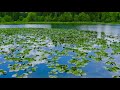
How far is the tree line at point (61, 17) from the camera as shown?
15.0 feet

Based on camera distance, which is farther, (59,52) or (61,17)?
(61,17)

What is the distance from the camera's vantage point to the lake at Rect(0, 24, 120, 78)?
365 cm

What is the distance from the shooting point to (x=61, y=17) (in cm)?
525

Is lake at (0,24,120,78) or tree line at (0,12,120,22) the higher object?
tree line at (0,12,120,22)

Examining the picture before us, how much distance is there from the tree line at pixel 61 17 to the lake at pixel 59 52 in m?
0.57

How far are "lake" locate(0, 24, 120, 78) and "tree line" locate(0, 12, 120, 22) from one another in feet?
1.86

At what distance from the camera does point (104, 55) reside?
4484 mm

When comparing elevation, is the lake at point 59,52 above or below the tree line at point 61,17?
below

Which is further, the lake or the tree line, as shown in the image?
the tree line

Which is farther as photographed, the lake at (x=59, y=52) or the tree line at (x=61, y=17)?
the tree line at (x=61, y=17)

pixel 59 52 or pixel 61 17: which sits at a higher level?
pixel 61 17

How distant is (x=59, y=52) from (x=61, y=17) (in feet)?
3.34
